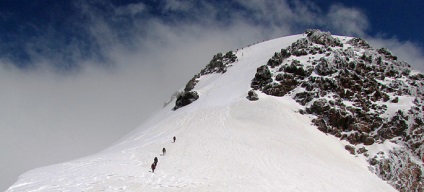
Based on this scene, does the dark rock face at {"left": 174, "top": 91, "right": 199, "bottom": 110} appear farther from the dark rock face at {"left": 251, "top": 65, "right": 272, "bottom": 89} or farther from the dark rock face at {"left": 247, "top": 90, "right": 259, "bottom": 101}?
the dark rock face at {"left": 247, "top": 90, "right": 259, "bottom": 101}

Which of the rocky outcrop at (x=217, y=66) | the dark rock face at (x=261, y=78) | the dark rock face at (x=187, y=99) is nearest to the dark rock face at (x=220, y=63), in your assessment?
the rocky outcrop at (x=217, y=66)

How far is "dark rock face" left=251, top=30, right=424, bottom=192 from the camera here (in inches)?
1705

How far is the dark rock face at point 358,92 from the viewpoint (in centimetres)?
4331

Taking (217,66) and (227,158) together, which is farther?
(217,66)

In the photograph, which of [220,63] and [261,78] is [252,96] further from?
[220,63]

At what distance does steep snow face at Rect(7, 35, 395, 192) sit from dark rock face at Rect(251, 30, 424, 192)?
8.92ft

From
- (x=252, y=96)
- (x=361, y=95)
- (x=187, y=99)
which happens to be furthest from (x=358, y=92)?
(x=187, y=99)

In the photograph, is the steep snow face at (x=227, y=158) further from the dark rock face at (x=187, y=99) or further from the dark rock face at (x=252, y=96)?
the dark rock face at (x=187, y=99)

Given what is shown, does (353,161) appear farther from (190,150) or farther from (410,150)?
(190,150)

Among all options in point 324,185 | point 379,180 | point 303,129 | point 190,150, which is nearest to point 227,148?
point 190,150

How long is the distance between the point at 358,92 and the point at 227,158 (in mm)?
31177

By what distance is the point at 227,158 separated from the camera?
3131 centimetres

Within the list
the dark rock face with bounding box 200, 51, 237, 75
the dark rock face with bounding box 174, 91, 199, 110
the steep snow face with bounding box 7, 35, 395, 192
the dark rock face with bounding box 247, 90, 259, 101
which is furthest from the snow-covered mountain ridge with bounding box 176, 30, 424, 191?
the dark rock face with bounding box 200, 51, 237, 75

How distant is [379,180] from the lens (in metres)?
37.3
